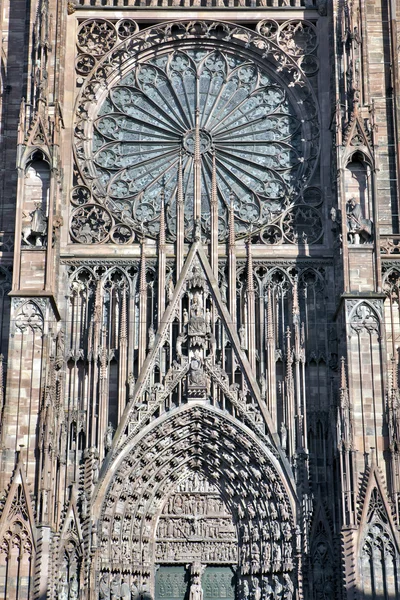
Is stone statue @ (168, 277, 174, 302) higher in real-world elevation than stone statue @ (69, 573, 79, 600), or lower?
higher

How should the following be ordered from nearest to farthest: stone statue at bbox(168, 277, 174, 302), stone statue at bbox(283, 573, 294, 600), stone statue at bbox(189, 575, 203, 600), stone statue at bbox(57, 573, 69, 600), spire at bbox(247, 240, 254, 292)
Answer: stone statue at bbox(57, 573, 69, 600) < stone statue at bbox(283, 573, 294, 600) < stone statue at bbox(189, 575, 203, 600) < stone statue at bbox(168, 277, 174, 302) < spire at bbox(247, 240, 254, 292)

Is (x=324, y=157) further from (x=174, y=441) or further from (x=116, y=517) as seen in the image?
(x=116, y=517)

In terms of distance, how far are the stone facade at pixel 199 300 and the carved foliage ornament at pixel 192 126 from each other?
5 centimetres

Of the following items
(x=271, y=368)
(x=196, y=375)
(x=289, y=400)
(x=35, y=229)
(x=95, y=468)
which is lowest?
(x=95, y=468)

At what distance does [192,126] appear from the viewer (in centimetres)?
3052

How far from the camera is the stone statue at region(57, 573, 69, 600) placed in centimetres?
2539

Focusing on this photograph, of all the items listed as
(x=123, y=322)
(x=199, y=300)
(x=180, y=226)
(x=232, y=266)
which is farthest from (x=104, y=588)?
(x=180, y=226)

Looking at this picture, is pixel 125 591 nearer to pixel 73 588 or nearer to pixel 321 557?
pixel 73 588

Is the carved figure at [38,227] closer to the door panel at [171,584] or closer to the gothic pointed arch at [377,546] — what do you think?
the door panel at [171,584]

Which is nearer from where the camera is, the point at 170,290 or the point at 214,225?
the point at 170,290

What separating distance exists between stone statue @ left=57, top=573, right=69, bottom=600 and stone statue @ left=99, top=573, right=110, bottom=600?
639 mm

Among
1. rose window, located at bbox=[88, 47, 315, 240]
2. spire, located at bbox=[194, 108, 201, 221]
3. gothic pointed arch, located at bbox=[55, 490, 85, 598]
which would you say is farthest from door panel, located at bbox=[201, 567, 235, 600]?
spire, located at bbox=[194, 108, 201, 221]

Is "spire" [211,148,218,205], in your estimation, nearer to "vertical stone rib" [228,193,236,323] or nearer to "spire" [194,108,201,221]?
"spire" [194,108,201,221]

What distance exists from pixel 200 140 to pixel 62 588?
401 inches
